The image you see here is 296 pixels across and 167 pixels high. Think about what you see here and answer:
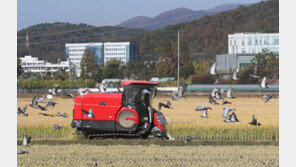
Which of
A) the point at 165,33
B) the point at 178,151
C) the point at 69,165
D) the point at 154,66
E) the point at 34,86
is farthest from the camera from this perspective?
the point at 165,33

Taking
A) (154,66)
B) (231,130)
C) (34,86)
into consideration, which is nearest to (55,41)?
(154,66)

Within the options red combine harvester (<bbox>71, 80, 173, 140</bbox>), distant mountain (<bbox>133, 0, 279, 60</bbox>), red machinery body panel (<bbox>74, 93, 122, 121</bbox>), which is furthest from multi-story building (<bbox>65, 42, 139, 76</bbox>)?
red combine harvester (<bbox>71, 80, 173, 140</bbox>)

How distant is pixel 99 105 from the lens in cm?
1761

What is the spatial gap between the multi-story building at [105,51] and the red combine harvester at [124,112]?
454 feet

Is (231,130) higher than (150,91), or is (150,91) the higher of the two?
(150,91)

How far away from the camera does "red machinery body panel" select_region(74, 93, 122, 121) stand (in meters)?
17.4

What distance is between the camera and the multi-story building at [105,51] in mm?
159375

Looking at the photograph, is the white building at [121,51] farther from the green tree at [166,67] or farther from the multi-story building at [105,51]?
the green tree at [166,67]

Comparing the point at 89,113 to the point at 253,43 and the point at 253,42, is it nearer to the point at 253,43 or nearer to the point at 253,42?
the point at 253,43

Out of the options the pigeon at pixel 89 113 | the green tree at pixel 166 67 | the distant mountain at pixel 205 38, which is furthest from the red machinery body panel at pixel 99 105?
the distant mountain at pixel 205 38

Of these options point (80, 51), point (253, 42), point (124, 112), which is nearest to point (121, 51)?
point (80, 51)

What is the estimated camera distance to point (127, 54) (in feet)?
539
